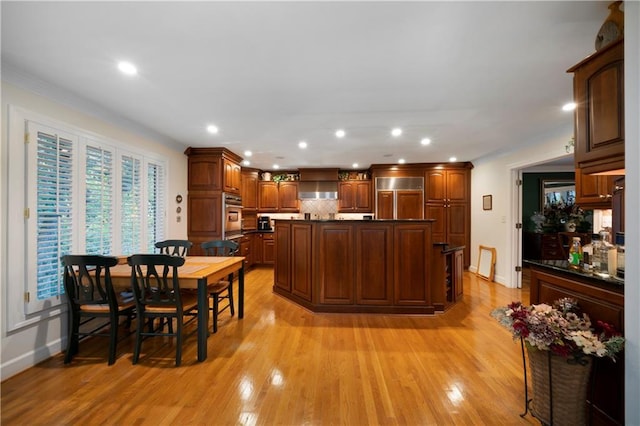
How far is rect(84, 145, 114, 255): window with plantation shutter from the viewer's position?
2963 millimetres

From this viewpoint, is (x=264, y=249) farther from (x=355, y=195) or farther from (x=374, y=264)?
(x=374, y=264)

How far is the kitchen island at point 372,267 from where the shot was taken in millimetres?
3652

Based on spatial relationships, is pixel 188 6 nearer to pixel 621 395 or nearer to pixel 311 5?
pixel 311 5

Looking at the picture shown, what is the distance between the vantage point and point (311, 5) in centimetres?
159

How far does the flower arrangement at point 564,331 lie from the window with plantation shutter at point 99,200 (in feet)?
12.7

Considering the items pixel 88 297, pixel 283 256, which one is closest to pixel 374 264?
pixel 283 256

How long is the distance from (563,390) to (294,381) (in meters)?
1.75

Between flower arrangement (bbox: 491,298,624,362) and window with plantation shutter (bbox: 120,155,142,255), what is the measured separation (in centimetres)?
406

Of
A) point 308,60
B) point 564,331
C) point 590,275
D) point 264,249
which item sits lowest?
point 264,249

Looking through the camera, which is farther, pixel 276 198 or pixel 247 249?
pixel 276 198

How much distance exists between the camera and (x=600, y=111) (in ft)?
5.33

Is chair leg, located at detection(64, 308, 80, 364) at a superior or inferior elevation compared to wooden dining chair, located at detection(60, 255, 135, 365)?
inferior

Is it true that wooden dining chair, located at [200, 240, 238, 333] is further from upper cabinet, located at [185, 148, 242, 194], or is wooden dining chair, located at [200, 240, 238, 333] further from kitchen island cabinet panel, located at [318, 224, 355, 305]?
upper cabinet, located at [185, 148, 242, 194]

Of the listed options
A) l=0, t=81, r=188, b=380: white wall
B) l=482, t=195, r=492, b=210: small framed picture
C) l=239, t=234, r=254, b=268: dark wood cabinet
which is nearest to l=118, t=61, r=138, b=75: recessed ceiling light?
l=0, t=81, r=188, b=380: white wall
